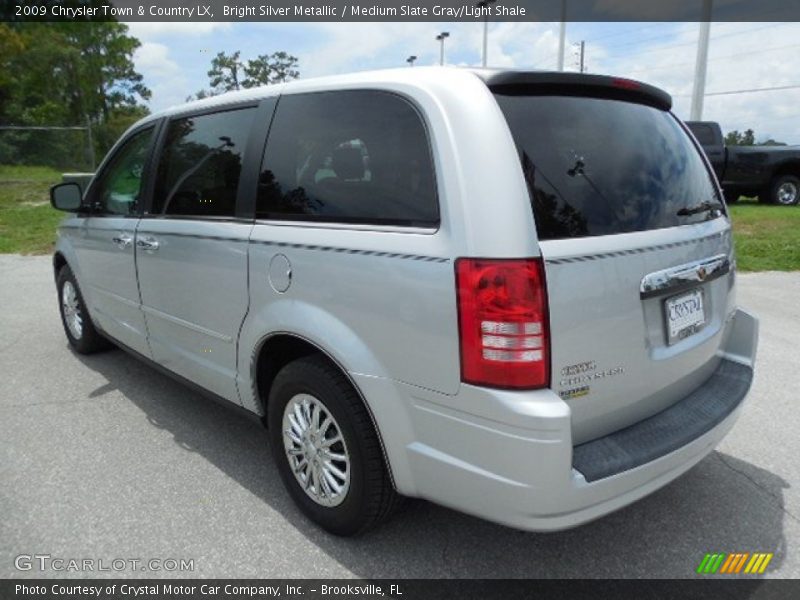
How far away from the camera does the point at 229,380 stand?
9.66 feet

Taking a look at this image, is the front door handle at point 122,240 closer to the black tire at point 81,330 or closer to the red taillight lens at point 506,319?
the black tire at point 81,330

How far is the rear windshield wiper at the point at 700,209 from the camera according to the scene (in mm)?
2401

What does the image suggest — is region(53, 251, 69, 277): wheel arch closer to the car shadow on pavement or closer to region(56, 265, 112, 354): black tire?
region(56, 265, 112, 354): black tire

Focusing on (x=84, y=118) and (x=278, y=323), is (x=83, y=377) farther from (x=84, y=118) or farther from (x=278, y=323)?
(x=84, y=118)

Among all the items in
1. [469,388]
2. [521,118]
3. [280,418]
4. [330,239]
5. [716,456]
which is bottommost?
[716,456]

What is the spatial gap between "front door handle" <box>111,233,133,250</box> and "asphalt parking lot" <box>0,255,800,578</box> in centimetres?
104

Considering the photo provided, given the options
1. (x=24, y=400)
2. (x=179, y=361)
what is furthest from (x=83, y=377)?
(x=179, y=361)

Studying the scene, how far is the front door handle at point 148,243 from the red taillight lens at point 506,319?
2.08m

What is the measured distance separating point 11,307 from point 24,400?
127 inches

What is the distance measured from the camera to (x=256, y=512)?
2.72 meters

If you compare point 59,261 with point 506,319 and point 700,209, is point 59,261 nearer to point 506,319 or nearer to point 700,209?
point 506,319

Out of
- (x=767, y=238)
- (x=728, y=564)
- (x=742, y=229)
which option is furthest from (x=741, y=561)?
(x=742, y=229)

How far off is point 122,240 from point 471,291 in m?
2.63

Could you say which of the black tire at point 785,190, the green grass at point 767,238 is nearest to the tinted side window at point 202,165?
the green grass at point 767,238
